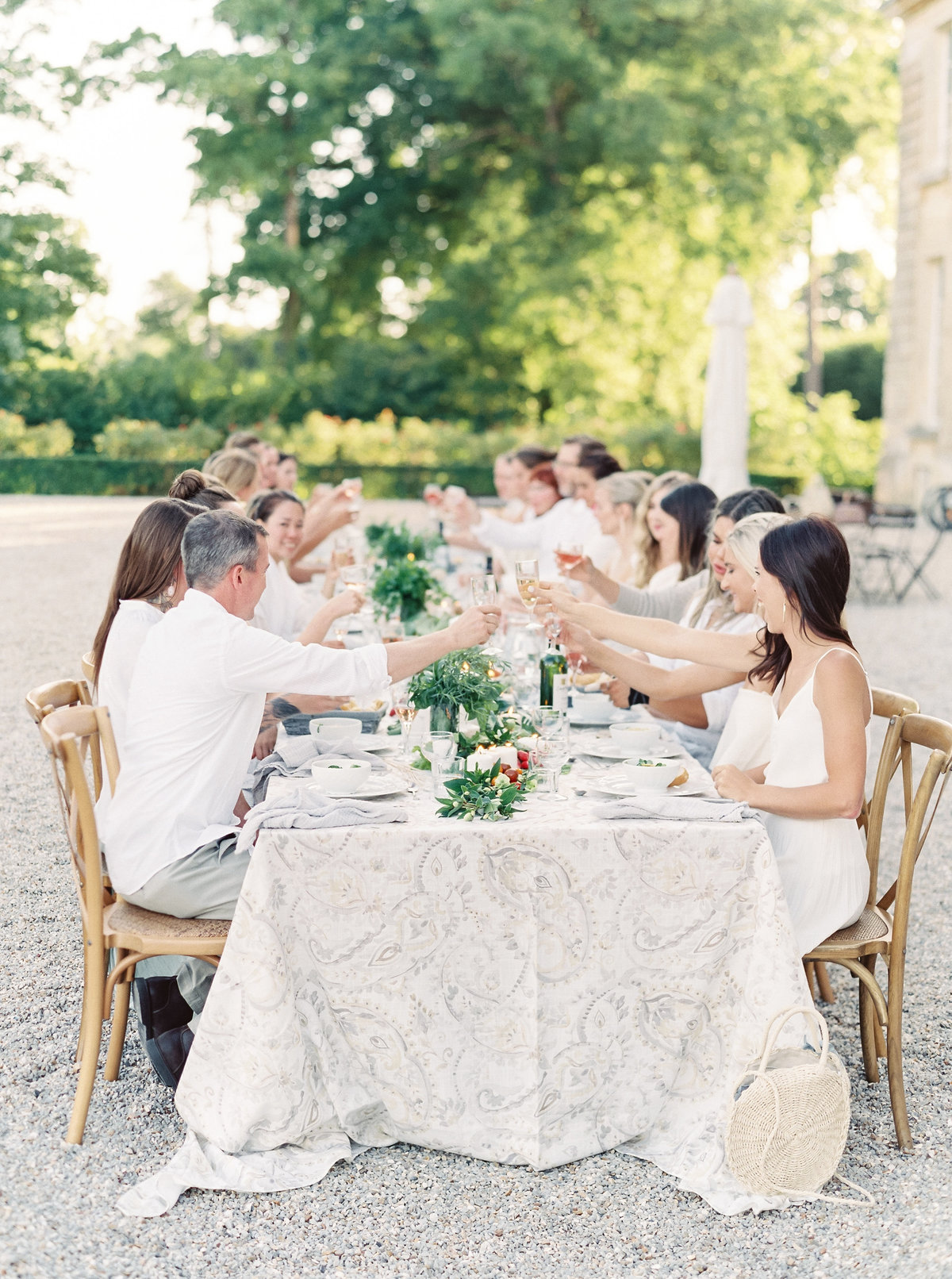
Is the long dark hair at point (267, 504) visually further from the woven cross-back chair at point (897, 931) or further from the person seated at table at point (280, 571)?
the woven cross-back chair at point (897, 931)

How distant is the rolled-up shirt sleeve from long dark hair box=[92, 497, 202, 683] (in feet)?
1.95

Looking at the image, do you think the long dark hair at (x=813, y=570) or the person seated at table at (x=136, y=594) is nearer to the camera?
the long dark hair at (x=813, y=570)

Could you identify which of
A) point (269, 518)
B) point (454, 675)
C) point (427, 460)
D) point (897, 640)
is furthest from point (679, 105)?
point (454, 675)

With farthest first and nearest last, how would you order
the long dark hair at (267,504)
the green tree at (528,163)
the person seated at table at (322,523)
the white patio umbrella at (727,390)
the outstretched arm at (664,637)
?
the green tree at (528,163) → the white patio umbrella at (727,390) → the person seated at table at (322,523) → the long dark hair at (267,504) → the outstretched arm at (664,637)

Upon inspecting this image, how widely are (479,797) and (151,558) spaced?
1.28 metres

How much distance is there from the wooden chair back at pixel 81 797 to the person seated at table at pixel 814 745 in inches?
54.5

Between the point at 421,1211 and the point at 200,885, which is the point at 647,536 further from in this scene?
the point at 421,1211

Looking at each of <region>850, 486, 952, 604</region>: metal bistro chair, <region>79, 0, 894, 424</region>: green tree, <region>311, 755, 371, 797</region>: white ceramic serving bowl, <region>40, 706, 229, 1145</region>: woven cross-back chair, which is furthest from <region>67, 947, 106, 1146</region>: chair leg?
<region>79, 0, 894, 424</region>: green tree

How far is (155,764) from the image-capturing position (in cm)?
298

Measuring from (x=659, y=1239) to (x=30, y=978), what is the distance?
206 cm

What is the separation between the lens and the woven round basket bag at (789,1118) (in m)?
2.55

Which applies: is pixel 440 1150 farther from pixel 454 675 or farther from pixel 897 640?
pixel 897 640

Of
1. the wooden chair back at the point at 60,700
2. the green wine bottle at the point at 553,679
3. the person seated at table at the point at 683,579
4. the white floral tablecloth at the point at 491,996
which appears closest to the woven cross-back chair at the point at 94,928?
the wooden chair back at the point at 60,700

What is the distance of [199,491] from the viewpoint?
4520mm
